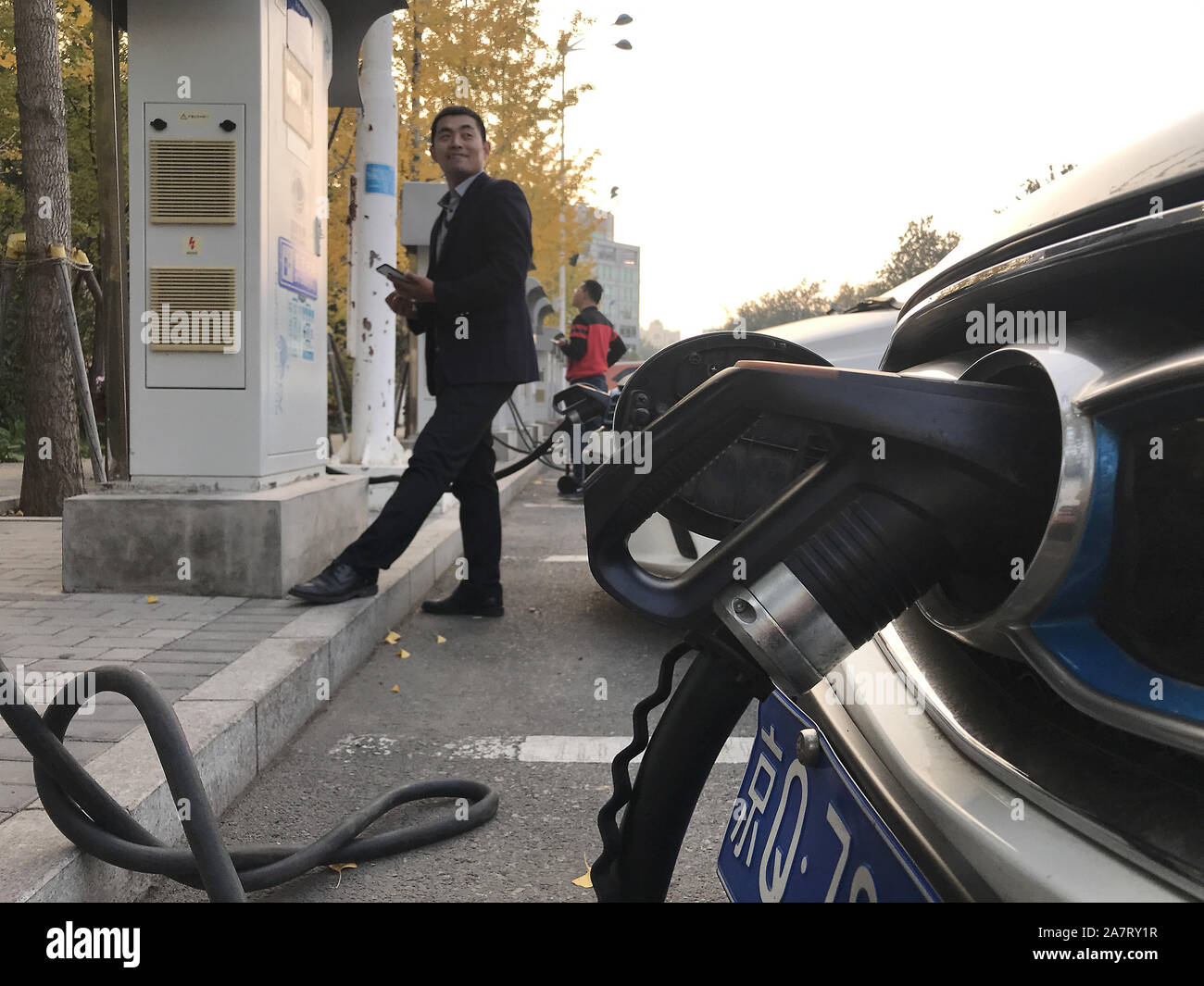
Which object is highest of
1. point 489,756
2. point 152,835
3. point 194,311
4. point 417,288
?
point 417,288

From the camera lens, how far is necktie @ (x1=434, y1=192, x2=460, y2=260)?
509 cm

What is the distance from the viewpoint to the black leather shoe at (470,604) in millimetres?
5145

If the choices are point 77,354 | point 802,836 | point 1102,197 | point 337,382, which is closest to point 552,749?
point 802,836

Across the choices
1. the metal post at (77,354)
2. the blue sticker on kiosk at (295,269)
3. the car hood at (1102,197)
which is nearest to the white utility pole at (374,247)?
the metal post at (77,354)

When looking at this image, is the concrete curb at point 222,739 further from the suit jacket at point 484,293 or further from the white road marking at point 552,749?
the suit jacket at point 484,293

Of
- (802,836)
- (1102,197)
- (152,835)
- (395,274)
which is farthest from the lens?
(395,274)

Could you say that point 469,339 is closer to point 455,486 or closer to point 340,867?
point 455,486

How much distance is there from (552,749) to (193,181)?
2921 millimetres

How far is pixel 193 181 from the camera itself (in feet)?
15.5

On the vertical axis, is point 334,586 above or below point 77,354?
below
